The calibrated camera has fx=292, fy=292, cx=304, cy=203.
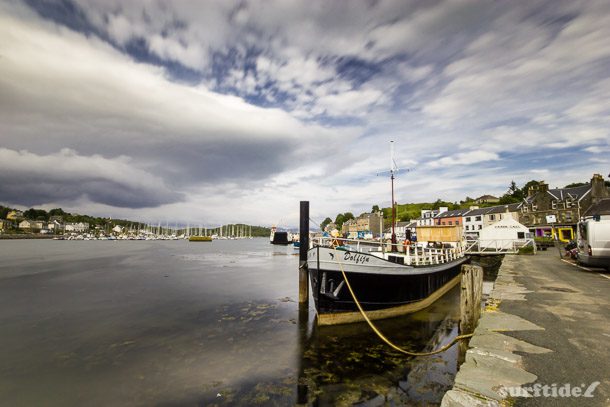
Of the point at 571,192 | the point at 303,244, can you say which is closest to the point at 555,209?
the point at 571,192

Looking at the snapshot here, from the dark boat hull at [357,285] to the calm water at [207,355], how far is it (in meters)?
0.67

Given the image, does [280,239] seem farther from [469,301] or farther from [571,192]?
[469,301]

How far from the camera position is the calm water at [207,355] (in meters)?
7.84

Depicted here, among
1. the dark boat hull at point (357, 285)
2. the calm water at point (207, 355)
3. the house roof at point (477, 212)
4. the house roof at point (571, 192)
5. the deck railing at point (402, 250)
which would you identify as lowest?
the calm water at point (207, 355)

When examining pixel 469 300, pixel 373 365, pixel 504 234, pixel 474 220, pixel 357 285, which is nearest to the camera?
pixel 373 365

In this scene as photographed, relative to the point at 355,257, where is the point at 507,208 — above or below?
above

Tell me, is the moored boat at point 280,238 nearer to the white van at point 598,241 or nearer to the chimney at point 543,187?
the chimney at point 543,187

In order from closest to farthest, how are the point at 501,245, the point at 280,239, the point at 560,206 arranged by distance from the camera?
the point at 501,245
the point at 560,206
the point at 280,239

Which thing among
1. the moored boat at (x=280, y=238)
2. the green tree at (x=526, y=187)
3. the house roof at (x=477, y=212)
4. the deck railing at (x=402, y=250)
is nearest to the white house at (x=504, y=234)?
the deck railing at (x=402, y=250)

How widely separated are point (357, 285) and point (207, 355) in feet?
21.1

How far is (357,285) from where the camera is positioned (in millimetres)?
12578

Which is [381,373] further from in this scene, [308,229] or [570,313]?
[308,229]

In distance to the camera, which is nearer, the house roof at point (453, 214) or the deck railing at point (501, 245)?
the deck railing at point (501, 245)

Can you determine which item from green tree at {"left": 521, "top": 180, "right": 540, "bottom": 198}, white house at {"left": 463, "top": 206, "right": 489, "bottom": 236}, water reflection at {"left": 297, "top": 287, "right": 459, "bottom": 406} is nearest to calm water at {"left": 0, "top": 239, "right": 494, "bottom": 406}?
water reflection at {"left": 297, "top": 287, "right": 459, "bottom": 406}
